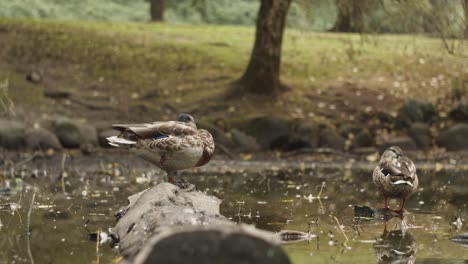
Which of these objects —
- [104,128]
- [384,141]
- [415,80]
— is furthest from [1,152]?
[415,80]

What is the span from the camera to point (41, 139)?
61.9 feet

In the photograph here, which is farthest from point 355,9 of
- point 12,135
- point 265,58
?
point 12,135

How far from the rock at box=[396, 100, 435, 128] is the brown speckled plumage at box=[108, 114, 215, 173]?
36.1 feet

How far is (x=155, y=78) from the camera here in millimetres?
23984

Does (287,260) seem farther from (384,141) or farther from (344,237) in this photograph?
(384,141)

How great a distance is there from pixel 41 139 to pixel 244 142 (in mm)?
4361

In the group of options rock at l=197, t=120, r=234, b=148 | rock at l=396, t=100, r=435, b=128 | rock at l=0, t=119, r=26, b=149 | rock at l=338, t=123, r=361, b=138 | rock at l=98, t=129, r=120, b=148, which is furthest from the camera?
rock at l=396, t=100, r=435, b=128

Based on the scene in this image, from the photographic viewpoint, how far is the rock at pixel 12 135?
61.2 ft

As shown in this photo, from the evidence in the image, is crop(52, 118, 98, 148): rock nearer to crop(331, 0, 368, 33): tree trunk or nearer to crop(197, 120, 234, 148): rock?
crop(197, 120, 234, 148): rock

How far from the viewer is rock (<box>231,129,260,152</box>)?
64.5 ft

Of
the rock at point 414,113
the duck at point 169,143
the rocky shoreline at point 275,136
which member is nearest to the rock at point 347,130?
the rocky shoreline at point 275,136

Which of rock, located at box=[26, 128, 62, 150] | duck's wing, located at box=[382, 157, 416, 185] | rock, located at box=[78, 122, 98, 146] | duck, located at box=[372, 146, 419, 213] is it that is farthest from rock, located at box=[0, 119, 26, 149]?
duck's wing, located at box=[382, 157, 416, 185]

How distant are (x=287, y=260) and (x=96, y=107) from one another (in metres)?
16.1

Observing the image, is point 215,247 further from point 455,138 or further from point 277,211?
point 455,138
